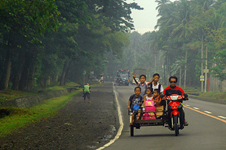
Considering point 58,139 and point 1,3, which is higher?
point 1,3

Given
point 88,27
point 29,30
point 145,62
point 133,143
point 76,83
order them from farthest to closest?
point 145,62, point 76,83, point 88,27, point 29,30, point 133,143

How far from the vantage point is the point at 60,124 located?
14836 mm

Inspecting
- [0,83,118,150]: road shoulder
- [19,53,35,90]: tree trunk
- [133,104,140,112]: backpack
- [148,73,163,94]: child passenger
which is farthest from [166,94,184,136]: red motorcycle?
[19,53,35,90]: tree trunk

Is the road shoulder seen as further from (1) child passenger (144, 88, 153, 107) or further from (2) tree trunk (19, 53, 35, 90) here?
(2) tree trunk (19, 53, 35, 90)

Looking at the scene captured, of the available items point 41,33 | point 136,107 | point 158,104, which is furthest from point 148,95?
point 41,33

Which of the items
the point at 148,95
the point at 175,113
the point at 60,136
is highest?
the point at 148,95

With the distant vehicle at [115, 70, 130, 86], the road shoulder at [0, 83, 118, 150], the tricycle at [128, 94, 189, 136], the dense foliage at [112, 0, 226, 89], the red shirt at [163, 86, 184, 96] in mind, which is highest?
the dense foliage at [112, 0, 226, 89]

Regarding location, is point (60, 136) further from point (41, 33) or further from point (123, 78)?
point (123, 78)

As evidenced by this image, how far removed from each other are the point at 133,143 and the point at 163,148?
1.32 meters

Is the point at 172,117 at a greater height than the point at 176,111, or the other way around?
the point at 176,111

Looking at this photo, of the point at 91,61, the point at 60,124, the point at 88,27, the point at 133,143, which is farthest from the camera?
the point at 91,61

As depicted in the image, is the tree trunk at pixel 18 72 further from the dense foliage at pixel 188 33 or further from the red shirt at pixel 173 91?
the dense foliage at pixel 188 33

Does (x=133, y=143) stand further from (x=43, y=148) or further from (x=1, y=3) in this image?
(x=1, y=3)

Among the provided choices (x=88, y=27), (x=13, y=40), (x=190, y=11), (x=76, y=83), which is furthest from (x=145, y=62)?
(x=13, y=40)
